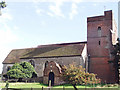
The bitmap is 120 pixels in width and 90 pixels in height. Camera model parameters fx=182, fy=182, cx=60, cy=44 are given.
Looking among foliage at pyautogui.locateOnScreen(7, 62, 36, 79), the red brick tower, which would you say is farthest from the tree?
foliage at pyautogui.locateOnScreen(7, 62, 36, 79)

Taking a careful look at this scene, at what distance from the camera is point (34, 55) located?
44.5 meters

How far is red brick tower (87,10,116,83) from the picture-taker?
3986cm

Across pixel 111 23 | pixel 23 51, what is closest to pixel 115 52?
pixel 111 23

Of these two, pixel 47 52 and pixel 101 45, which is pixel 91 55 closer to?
pixel 101 45

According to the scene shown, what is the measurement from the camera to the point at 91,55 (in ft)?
137

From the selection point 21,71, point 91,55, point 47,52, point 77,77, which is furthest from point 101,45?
point 21,71

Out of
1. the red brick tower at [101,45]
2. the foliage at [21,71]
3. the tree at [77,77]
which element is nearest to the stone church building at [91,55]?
the red brick tower at [101,45]

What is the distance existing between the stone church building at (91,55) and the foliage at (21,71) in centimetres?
302

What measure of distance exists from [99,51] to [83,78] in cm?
1223

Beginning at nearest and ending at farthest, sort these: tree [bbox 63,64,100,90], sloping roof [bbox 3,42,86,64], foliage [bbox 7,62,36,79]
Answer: tree [bbox 63,64,100,90] → foliage [bbox 7,62,36,79] → sloping roof [bbox 3,42,86,64]

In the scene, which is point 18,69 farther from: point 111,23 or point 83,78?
point 111,23

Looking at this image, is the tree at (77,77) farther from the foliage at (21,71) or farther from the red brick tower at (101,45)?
the foliage at (21,71)

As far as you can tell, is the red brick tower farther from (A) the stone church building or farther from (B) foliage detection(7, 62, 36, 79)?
(B) foliage detection(7, 62, 36, 79)

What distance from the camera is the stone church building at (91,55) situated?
125 feet
